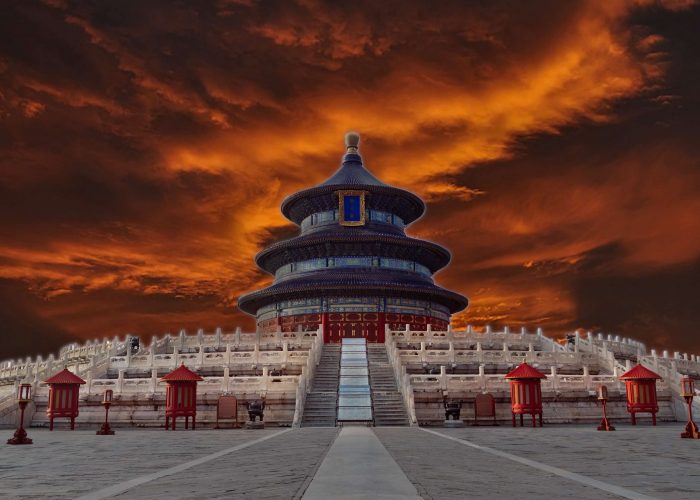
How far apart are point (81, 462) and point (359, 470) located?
18.5 ft

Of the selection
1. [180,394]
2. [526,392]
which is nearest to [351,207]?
[180,394]

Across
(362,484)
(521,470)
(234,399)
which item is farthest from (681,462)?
(234,399)

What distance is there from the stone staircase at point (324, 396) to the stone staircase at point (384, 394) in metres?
1.62

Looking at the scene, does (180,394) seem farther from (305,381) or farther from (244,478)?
(244,478)

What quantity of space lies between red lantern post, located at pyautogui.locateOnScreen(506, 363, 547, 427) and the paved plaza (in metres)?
9.05

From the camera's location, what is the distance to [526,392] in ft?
84.8

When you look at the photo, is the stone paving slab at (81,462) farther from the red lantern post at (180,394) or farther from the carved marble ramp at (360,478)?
the red lantern post at (180,394)

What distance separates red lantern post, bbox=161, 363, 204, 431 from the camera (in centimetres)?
2581

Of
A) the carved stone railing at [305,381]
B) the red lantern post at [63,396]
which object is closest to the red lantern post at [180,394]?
the red lantern post at [63,396]

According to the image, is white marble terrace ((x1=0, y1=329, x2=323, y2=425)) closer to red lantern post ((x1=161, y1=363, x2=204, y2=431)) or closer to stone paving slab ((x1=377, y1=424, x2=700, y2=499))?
red lantern post ((x1=161, y1=363, x2=204, y2=431))

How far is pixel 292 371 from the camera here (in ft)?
106

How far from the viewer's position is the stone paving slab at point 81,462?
8.82 meters

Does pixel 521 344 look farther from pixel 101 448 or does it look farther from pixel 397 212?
pixel 101 448

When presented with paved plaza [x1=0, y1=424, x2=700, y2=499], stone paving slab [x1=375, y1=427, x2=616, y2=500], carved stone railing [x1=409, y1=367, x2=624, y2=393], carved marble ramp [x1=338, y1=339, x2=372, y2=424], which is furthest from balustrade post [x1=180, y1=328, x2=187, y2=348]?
stone paving slab [x1=375, y1=427, x2=616, y2=500]
